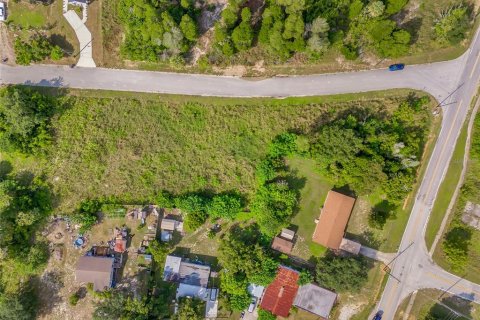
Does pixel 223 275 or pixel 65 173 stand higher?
pixel 65 173

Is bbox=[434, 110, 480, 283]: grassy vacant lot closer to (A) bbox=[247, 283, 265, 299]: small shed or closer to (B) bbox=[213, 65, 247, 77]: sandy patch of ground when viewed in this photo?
(A) bbox=[247, 283, 265, 299]: small shed

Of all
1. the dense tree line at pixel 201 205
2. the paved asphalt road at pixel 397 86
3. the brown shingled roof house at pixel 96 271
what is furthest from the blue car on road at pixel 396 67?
the brown shingled roof house at pixel 96 271

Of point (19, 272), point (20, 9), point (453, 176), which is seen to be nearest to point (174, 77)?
point (20, 9)

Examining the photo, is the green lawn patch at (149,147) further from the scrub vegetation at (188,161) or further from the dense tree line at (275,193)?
the dense tree line at (275,193)

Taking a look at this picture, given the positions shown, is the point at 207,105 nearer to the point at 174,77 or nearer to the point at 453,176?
Answer: the point at 174,77

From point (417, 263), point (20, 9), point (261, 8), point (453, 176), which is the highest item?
point (261, 8)

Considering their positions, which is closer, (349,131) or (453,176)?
(349,131)
